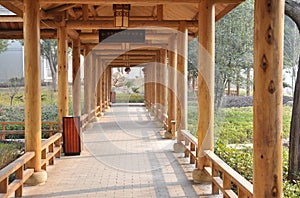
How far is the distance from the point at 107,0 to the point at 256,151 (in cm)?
384

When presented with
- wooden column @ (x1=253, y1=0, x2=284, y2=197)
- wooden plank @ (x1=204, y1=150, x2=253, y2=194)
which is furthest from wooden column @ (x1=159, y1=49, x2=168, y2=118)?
wooden column @ (x1=253, y1=0, x2=284, y2=197)

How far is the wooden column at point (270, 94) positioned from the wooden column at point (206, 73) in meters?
2.73

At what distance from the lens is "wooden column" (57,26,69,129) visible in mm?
8016

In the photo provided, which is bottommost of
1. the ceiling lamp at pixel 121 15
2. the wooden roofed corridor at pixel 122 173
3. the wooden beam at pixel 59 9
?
the wooden roofed corridor at pixel 122 173

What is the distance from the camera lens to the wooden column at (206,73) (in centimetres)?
582

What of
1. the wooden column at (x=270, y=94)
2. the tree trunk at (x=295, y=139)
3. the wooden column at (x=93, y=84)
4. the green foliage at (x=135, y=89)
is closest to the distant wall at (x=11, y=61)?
the green foliage at (x=135, y=89)

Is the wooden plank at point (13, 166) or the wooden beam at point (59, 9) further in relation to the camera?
the wooden beam at point (59, 9)

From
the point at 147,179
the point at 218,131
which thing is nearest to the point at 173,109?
the point at 218,131

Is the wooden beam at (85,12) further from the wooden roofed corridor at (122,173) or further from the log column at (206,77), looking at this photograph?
the log column at (206,77)

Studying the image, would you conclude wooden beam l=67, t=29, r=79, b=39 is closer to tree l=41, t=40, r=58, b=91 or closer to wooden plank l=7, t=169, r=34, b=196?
wooden plank l=7, t=169, r=34, b=196

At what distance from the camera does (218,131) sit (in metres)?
12.5

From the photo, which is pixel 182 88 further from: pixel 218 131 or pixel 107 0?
pixel 218 131

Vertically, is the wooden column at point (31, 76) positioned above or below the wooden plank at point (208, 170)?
above

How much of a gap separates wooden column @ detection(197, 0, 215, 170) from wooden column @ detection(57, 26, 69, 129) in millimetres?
3291
